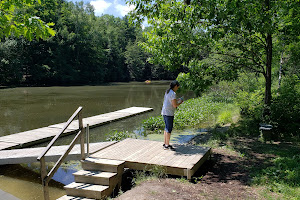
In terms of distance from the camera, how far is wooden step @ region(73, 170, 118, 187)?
16.9 ft

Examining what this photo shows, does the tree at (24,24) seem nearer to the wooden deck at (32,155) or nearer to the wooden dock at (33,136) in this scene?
the wooden deck at (32,155)

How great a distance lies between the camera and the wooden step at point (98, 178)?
16.9ft

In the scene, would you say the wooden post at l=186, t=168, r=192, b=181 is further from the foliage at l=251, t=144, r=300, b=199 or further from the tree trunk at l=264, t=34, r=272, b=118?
the tree trunk at l=264, t=34, r=272, b=118

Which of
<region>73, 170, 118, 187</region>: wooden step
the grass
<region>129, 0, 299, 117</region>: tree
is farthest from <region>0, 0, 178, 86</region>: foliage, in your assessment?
<region>73, 170, 118, 187</region>: wooden step

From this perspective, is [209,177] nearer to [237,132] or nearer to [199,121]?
[237,132]

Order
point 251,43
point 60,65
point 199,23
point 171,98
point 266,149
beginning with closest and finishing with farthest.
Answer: point 171,98, point 266,149, point 199,23, point 251,43, point 60,65

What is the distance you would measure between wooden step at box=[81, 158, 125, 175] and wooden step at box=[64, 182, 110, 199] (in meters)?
0.45

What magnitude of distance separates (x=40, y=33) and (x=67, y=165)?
4.63 m

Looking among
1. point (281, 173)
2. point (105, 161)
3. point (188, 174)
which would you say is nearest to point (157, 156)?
point (188, 174)

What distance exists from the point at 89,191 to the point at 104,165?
698mm

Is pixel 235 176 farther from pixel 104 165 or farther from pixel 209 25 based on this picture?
pixel 209 25

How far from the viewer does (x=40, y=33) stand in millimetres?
4285

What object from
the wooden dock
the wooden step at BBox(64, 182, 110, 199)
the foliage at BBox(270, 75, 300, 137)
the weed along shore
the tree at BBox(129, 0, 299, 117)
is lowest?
the wooden dock

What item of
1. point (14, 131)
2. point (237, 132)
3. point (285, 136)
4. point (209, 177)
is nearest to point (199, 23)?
point (237, 132)
